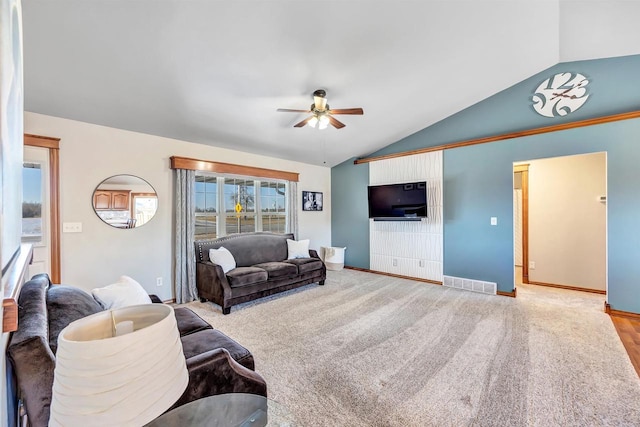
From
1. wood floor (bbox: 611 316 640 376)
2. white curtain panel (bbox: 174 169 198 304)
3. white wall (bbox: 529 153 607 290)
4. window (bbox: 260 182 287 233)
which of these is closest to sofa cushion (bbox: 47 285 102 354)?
white curtain panel (bbox: 174 169 198 304)

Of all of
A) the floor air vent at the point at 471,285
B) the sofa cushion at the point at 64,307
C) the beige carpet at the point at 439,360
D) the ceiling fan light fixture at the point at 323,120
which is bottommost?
the beige carpet at the point at 439,360

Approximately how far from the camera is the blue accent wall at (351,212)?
6.06m

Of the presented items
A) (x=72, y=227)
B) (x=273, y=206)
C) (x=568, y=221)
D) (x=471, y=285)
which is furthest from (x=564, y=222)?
(x=72, y=227)

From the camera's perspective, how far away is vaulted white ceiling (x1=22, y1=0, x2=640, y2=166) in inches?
86.2

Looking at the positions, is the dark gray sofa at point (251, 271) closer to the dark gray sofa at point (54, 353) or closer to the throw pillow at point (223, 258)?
the throw pillow at point (223, 258)

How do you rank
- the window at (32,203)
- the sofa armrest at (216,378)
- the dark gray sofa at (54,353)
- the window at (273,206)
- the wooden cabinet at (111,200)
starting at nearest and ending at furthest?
the dark gray sofa at (54,353)
the sofa armrest at (216,378)
the window at (32,203)
the wooden cabinet at (111,200)
the window at (273,206)

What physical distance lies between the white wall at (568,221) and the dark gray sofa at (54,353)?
5.55 meters

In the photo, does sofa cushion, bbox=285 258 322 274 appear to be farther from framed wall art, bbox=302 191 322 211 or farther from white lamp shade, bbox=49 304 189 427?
white lamp shade, bbox=49 304 189 427

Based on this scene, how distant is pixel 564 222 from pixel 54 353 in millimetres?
6485

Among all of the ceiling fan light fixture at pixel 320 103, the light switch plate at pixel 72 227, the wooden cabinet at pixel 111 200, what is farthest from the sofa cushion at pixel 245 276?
the ceiling fan light fixture at pixel 320 103

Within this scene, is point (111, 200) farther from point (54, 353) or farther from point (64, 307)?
point (54, 353)

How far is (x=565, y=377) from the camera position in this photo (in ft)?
6.92

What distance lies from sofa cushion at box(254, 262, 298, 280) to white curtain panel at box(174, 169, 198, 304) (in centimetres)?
102

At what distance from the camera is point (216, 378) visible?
1.34 metres
